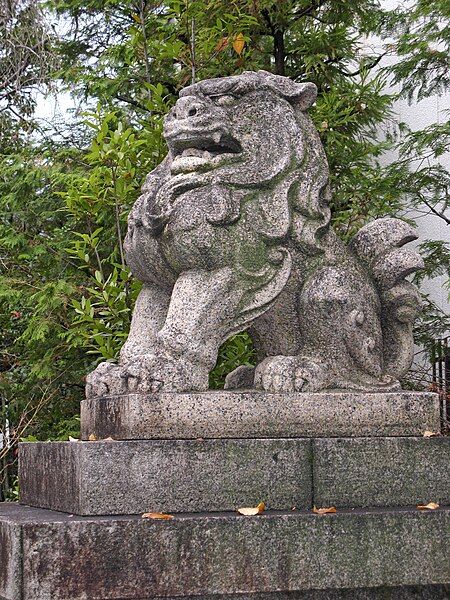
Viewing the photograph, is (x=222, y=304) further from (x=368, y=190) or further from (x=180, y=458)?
(x=368, y=190)

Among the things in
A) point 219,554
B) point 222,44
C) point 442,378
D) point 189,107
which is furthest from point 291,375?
point 442,378

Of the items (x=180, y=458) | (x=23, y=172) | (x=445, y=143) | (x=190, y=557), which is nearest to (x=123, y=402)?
(x=180, y=458)

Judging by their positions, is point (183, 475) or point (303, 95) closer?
point (183, 475)

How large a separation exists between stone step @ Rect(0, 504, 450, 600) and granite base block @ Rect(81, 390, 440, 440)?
1.34 feet

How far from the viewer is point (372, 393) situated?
485 centimetres

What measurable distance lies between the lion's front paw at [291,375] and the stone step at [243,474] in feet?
0.92

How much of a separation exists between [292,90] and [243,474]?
191cm

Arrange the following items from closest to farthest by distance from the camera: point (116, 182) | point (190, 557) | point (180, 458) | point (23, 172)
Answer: point (190, 557) → point (180, 458) → point (116, 182) → point (23, 172)

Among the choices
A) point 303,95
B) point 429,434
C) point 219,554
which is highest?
point 303,95

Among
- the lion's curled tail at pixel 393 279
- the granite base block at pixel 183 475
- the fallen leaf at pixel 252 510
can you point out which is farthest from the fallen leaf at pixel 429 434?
the fallen leaf at pixel 252 510

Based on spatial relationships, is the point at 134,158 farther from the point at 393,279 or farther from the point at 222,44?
the point at 393,279

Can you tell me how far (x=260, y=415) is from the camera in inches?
181

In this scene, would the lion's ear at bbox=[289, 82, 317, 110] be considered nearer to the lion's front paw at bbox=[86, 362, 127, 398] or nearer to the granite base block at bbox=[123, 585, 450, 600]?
the lion's front paw at bbox=[86, 362, 127, 398]

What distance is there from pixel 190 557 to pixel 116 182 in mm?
3566
